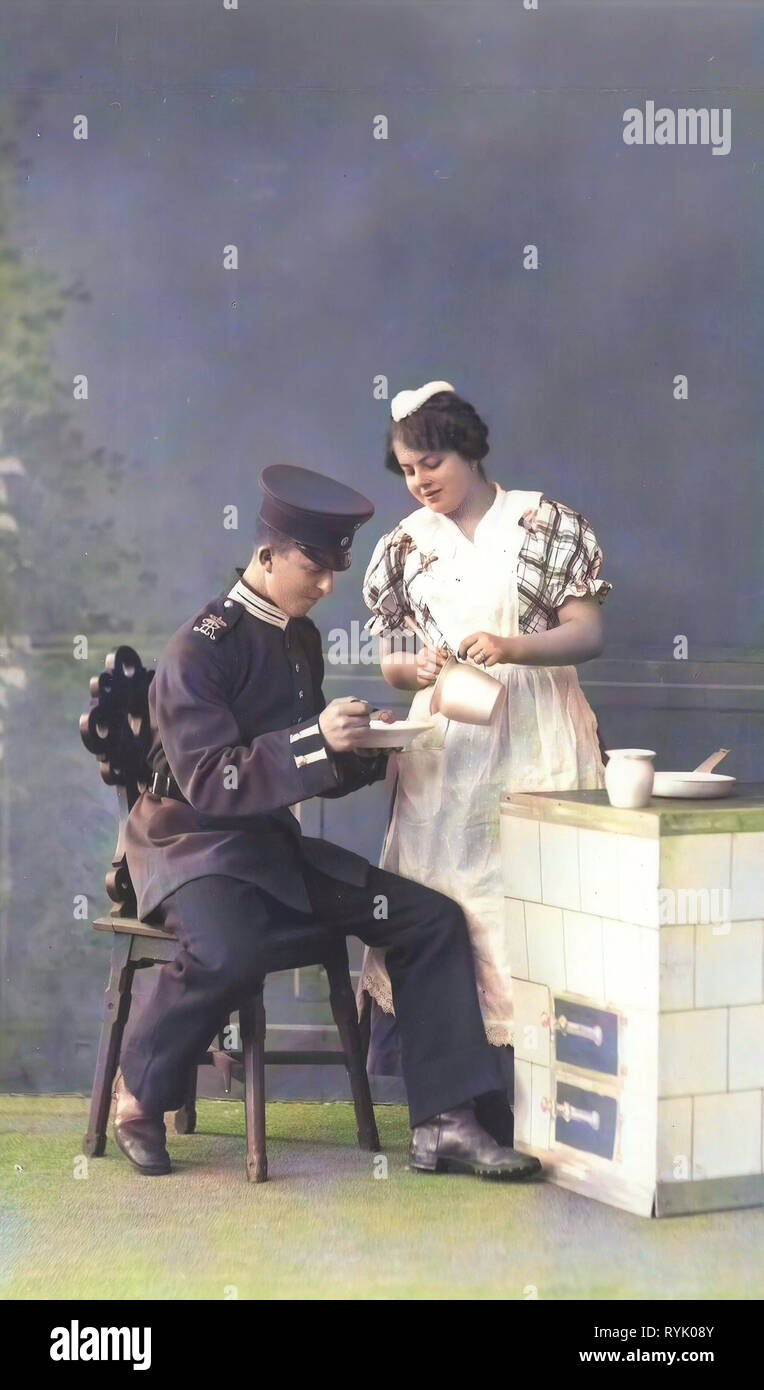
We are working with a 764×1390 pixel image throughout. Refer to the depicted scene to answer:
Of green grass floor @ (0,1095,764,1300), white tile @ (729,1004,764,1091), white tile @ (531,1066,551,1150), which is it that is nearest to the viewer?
green grass floor @ (0,1095,764,1300)

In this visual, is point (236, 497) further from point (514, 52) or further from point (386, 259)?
point (514, 52)

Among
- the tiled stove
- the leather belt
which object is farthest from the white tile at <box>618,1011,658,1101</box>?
the leather belt

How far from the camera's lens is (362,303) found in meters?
4.62

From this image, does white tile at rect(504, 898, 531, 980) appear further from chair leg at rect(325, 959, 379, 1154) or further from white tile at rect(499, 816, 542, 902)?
chair leg at rect(325, 959, 379, 1154)

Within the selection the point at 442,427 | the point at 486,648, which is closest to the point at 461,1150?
the point at 486,648

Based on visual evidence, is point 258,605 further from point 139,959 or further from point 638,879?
point 638,879

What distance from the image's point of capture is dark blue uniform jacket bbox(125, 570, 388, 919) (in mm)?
3631

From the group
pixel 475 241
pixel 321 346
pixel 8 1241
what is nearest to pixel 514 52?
pixel 475 241

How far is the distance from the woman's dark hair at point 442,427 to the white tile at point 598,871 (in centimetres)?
109

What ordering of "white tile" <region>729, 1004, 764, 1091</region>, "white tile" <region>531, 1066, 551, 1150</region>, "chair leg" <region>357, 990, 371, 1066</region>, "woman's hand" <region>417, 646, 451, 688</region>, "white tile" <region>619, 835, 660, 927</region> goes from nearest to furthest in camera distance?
"white tile" <region>619, 835, 660, 927</region> → "white tile" <region>729, 1004, 764, 1091</region> → "white tile" <region>531, 1066, 551, 1150</region> → "woman's hand" <region>417, 646, 451, 688</region> → "chair leg" <region>357, 990, 371, 1066</region>

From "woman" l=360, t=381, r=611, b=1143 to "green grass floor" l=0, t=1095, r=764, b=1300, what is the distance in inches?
17.1

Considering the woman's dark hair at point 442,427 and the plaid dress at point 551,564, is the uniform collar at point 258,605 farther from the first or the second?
the woman's dark hair at point 442,427

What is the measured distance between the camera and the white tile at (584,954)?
11.2 feet
